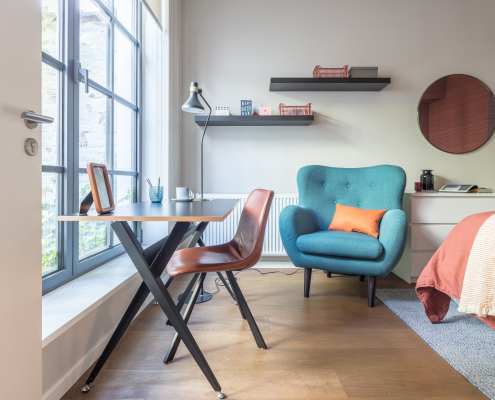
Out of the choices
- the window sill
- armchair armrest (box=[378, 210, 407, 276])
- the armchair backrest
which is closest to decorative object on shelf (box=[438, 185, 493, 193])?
the armchair backrest

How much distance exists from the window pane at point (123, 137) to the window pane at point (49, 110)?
0.60 m

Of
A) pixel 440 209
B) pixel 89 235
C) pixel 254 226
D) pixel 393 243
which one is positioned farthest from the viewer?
pixel 440 209

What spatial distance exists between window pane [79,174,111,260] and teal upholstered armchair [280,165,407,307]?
3.86 ft

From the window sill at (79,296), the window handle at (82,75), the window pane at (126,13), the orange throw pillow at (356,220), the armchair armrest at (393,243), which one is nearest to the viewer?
the window sill at (79,296)

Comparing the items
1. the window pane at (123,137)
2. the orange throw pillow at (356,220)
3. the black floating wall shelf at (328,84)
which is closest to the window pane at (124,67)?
the window pane at (123,137)

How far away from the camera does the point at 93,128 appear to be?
1715 mm

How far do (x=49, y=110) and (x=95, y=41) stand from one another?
620 millimetres

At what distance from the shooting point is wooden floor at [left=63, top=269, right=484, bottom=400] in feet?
3.76

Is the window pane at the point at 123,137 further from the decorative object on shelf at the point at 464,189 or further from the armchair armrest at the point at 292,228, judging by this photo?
the decorative object on shelf at the point at 464,189

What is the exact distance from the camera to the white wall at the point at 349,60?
115 inches

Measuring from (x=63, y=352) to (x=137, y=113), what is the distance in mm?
1803

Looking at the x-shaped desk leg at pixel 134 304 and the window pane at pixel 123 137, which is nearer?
the x-shaped desk leg at pixel 134 304

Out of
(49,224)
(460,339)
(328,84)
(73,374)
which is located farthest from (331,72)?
(73,374)

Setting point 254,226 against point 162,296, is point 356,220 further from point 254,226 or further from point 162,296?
point 162,296
